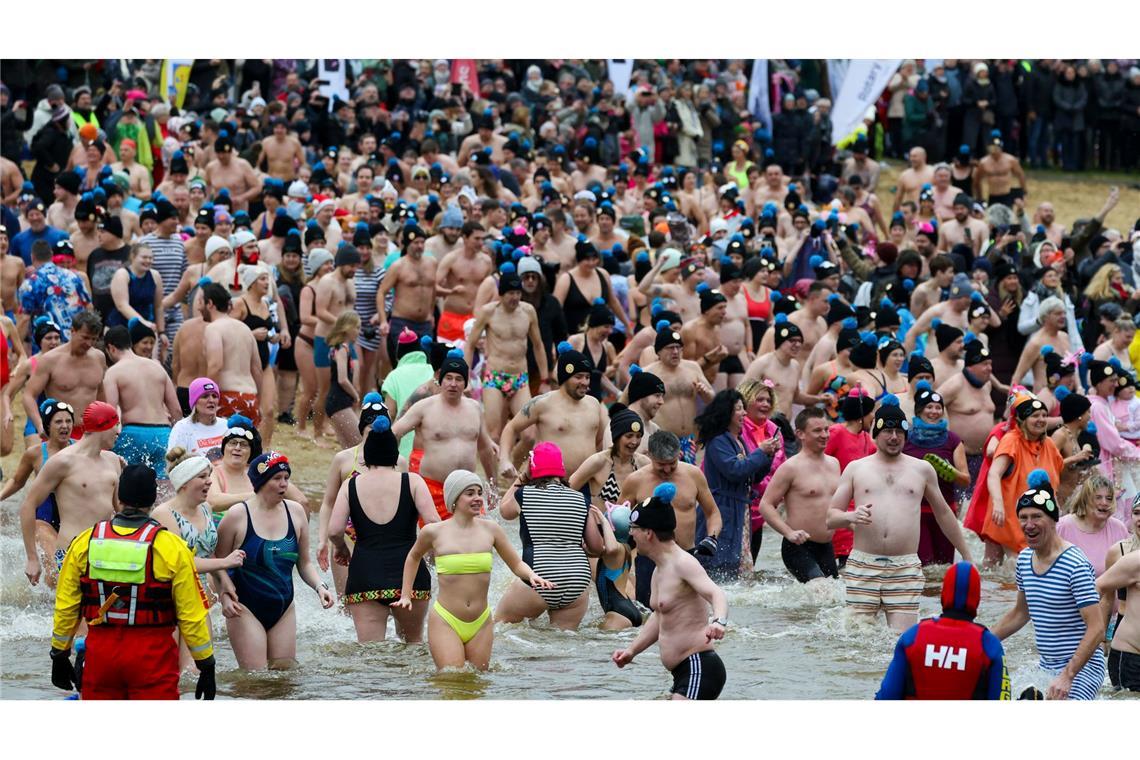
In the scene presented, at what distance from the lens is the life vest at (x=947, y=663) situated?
6.86m

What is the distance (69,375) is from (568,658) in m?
4.22

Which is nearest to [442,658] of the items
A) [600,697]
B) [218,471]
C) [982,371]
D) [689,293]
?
[600,697]

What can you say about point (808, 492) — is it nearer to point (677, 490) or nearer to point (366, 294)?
point (677, 490)

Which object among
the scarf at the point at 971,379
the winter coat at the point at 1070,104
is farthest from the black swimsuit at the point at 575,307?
the winter coat at the point at 1070,104

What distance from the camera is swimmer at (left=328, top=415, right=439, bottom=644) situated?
9.62 m

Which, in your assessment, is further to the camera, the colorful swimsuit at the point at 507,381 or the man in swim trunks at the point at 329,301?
the man in swim trunks at the point at 329,301

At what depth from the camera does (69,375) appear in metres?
12.3

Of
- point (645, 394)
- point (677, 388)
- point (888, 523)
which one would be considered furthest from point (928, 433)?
point (888, 523)

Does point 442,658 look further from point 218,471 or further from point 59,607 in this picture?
point 59,607

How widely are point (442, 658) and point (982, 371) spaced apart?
5568 mm

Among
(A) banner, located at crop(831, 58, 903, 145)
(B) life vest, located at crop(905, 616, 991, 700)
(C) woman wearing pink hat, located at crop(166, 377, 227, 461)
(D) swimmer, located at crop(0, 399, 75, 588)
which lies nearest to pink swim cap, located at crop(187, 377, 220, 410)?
(C) woman wearing pink hat, located at crop(166, 377, 227, 461)

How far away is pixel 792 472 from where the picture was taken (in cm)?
1107

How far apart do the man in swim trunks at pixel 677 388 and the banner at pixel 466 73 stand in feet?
37.9

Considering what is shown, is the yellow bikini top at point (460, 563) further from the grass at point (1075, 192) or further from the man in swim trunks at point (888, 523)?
the grass at point (1075, 192)
